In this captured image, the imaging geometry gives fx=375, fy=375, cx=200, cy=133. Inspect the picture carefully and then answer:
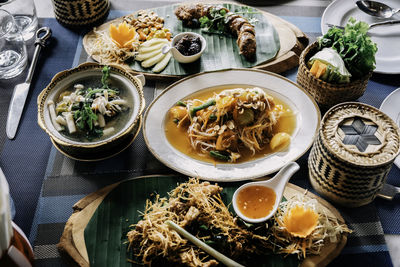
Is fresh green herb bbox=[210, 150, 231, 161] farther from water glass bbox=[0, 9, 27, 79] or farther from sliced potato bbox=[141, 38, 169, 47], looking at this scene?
water glass bbox=[0, 9, 27, 79]

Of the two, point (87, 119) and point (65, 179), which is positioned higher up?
point (87, 119)

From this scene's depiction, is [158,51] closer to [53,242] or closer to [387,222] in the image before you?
[53,242]

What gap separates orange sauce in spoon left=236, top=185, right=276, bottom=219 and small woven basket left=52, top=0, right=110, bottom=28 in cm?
263

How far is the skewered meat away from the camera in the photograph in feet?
11.6

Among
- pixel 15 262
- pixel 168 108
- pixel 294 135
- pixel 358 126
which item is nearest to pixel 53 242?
pixel 15 262

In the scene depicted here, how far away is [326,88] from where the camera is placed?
2932 mm

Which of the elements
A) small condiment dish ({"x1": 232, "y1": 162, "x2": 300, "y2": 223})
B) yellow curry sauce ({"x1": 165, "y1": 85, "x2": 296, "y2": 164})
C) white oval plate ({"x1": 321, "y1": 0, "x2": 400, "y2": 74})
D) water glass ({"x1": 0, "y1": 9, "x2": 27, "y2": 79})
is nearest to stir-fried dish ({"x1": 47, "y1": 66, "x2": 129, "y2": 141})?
yellow curry sauce ({"x1": 165, "y1": 85, "x2": 296, "y2": 164})

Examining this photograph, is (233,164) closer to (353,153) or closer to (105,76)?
(353,153)

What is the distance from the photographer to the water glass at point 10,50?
3406 millimetres

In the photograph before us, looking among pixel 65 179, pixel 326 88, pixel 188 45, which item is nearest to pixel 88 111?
pixel 65 179

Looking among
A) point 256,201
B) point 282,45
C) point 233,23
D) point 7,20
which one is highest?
point 7,20

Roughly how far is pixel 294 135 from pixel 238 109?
479mm

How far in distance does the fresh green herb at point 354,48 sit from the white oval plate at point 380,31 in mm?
498

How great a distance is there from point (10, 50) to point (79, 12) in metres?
0.79
